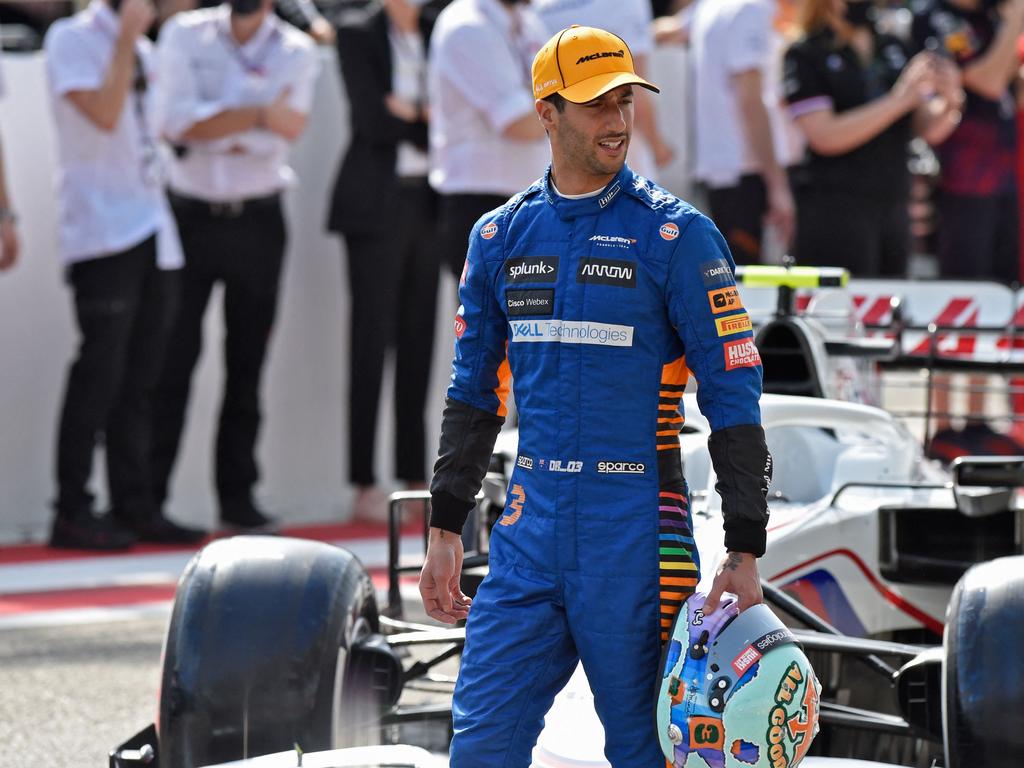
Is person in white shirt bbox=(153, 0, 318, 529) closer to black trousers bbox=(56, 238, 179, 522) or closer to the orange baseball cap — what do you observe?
black trousers bbox=(56, 238, 179, 522)

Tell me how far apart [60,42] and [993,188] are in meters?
4.62

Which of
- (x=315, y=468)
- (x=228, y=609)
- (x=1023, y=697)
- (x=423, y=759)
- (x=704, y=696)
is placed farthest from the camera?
(x=315, y=468)

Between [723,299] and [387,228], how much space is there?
17.4 feet

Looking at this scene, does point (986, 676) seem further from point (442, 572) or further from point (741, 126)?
point (741, 126)

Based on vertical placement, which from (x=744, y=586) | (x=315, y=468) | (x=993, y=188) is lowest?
(x=315, y=468)

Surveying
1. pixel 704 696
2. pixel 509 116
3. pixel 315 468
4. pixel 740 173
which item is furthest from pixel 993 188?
pixel 704 696

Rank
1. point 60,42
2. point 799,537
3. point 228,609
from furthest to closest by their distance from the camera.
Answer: point 60,42, point 799,537, point 228,609

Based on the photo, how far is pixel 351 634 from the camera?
438cm

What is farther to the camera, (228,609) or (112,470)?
(112,470)

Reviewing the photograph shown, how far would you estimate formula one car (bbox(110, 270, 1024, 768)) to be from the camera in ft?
13.0

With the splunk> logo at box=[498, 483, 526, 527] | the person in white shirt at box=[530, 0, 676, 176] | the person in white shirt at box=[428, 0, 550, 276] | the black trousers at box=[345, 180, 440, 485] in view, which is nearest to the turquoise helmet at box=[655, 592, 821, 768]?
the splunk> logo at box=[498, 483, 526, 527]

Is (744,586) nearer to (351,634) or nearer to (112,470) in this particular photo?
(351,634)

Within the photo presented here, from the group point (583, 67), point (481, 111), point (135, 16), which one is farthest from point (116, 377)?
point (583, 67)

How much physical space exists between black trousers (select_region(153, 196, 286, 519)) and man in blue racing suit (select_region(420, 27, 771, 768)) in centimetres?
481
